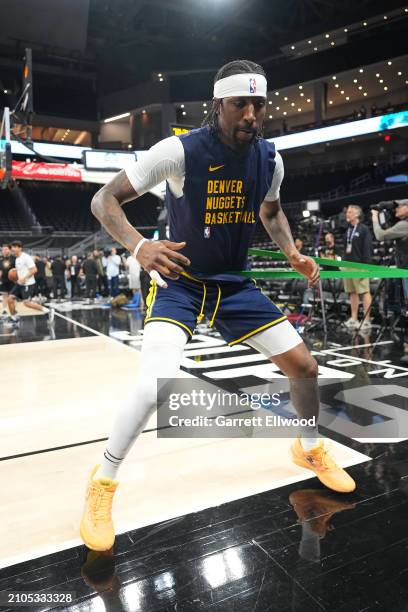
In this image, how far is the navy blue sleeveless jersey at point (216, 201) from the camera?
176 cm

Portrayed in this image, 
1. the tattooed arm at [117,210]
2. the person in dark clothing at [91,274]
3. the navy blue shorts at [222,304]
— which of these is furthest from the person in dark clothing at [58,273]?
the tattooed arm at [117,210]

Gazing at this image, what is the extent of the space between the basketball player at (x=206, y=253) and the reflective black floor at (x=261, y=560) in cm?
12

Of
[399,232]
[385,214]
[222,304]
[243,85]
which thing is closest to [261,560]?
[222,304]

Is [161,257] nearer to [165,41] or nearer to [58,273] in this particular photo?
[58,273]

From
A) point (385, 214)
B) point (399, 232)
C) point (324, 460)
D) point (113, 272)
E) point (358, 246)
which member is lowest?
point (324, 460)

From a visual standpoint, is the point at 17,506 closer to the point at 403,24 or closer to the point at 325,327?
the point at 325,327

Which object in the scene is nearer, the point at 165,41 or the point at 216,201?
the point at 216,201

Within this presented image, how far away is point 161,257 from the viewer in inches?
59.4

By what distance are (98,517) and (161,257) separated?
38.7 inches

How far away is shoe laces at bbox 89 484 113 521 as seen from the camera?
170cm

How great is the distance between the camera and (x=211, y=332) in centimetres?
633

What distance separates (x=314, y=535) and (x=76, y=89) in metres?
30.4

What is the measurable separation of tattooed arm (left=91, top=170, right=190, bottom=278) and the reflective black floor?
0.97 m

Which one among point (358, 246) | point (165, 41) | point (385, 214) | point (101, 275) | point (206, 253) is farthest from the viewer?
point (165, 41)
